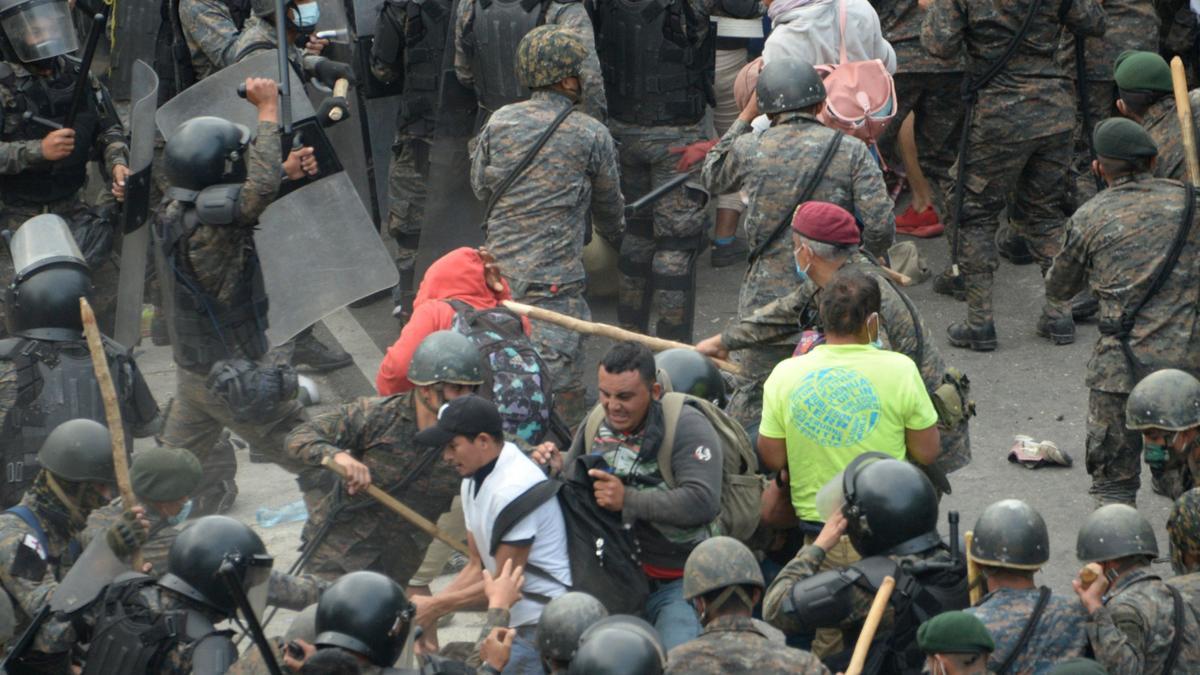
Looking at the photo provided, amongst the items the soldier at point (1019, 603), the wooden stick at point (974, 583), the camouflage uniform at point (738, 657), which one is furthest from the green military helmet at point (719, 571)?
the wooden stick at point (974, 583)

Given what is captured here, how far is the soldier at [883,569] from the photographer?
5.54 metres

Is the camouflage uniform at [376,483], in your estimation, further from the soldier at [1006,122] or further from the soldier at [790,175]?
the soldier at [1006,122]

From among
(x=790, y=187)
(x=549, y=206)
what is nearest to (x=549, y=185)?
(x=549, y=206)

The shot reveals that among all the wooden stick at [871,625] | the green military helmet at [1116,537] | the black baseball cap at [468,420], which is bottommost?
the green military helmet at [1116,537]

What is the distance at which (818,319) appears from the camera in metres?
7.09

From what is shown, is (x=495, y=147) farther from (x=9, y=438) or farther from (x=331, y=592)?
(x=331, y=592)

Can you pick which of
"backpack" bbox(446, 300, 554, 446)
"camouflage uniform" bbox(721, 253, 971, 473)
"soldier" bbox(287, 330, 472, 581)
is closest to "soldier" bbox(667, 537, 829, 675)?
"soldier" bbox(287, 330, 472, 581)

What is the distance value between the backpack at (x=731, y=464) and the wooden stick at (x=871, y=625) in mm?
814

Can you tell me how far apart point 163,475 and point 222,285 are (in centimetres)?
196

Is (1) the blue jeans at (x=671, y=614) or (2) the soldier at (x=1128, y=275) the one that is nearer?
(1) the blue jeans at (x=671, y=614)

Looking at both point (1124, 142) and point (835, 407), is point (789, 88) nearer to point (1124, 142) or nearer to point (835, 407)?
point (1124, 142)

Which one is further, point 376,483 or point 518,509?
point 376,483

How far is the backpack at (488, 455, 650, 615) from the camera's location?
19.9 feet

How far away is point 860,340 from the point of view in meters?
6.35
